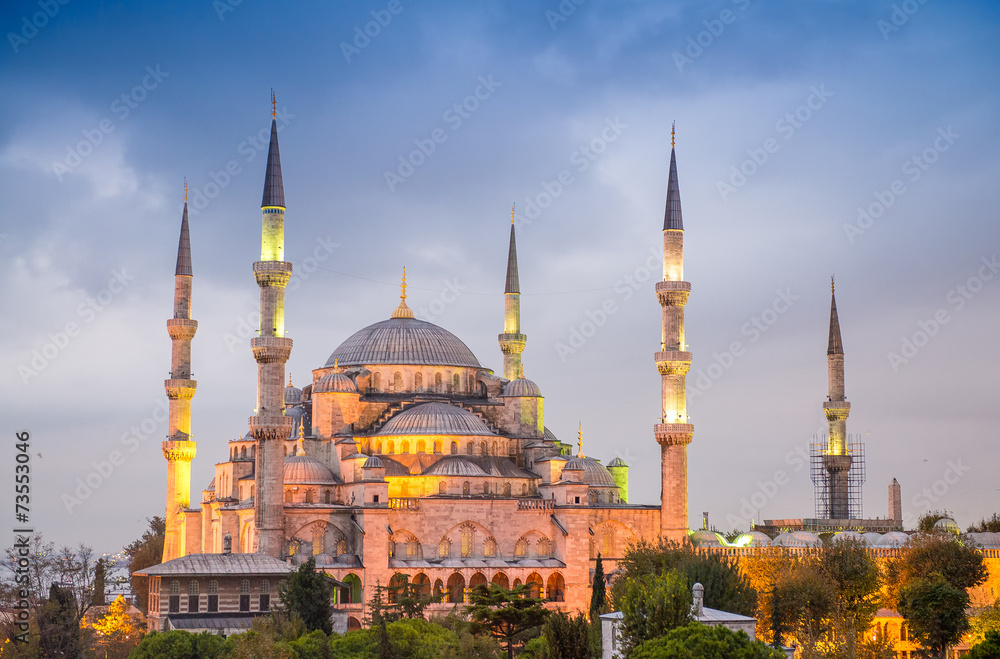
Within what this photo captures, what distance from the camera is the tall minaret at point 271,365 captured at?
151 feet

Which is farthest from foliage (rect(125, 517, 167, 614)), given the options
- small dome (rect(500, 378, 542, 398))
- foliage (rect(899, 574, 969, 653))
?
foliage (rect(899, 574, 969, 653))

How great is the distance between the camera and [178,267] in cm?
5500

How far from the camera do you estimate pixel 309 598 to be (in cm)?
3831

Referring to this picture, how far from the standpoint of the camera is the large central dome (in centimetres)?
5622

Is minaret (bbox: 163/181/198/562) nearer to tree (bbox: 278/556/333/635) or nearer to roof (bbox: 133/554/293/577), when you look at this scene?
roof (bbox: 133/554/293/577)

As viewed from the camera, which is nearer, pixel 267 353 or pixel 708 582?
pixel 708 582

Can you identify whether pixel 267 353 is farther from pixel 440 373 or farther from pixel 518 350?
pixel 518 350

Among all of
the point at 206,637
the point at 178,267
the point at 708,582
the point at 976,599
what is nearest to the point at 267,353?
the point at 178,267

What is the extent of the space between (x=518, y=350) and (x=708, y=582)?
958 inches

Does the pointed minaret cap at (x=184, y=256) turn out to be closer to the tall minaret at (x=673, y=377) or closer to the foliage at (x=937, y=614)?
the tall minaret at (x=673, y=377)

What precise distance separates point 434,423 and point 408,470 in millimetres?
2134

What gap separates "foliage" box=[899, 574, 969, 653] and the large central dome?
76.3ft

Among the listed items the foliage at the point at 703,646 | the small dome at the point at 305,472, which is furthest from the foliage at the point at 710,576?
the small dome at the point at 305,472

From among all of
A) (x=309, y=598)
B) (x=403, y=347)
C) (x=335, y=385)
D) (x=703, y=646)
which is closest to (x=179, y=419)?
(x=335, y=385)
